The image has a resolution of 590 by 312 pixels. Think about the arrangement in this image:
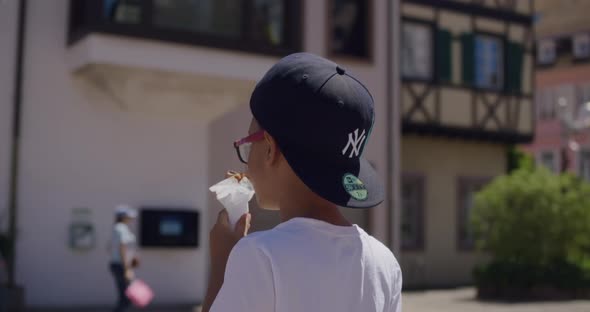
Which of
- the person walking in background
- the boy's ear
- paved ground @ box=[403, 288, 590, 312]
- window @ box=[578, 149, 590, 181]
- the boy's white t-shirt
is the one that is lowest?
paved ground @ box=[403, 288, 590, 312]

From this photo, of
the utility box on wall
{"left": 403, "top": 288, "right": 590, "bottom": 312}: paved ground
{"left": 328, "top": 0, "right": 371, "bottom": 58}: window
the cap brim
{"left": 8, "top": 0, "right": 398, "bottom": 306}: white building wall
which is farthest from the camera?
{"left": 328, "top": 0, "right": 371, "bottom": 58}: window

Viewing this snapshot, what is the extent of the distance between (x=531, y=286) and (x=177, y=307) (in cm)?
689

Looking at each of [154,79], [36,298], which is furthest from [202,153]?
[36,298]

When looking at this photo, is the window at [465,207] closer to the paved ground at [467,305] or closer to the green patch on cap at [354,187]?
the paved ground at [467,305]

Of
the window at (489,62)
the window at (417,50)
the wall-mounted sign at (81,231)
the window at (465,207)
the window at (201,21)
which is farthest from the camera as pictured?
the window at (489,62)

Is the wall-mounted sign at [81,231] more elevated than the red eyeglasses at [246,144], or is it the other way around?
the red eyeglasses at [246,144]

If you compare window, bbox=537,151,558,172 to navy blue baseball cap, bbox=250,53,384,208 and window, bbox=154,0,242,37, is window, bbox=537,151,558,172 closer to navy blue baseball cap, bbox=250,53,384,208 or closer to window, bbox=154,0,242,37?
window, bbox=154,0,242,37

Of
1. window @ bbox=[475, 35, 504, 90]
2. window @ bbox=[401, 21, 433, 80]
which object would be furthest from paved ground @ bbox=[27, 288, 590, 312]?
window @ bbox=[475, 35, 504, 90]

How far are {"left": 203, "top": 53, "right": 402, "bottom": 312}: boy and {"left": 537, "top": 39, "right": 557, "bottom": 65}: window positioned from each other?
3903 cm

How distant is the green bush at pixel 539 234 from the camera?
17438mm

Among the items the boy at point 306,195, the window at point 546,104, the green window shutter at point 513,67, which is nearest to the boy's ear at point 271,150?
the boy at point 306,195

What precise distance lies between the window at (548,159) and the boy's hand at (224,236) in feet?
126

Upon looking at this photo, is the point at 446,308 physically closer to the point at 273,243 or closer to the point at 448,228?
the point at 448,228

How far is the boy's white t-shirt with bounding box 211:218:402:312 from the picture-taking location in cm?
153
